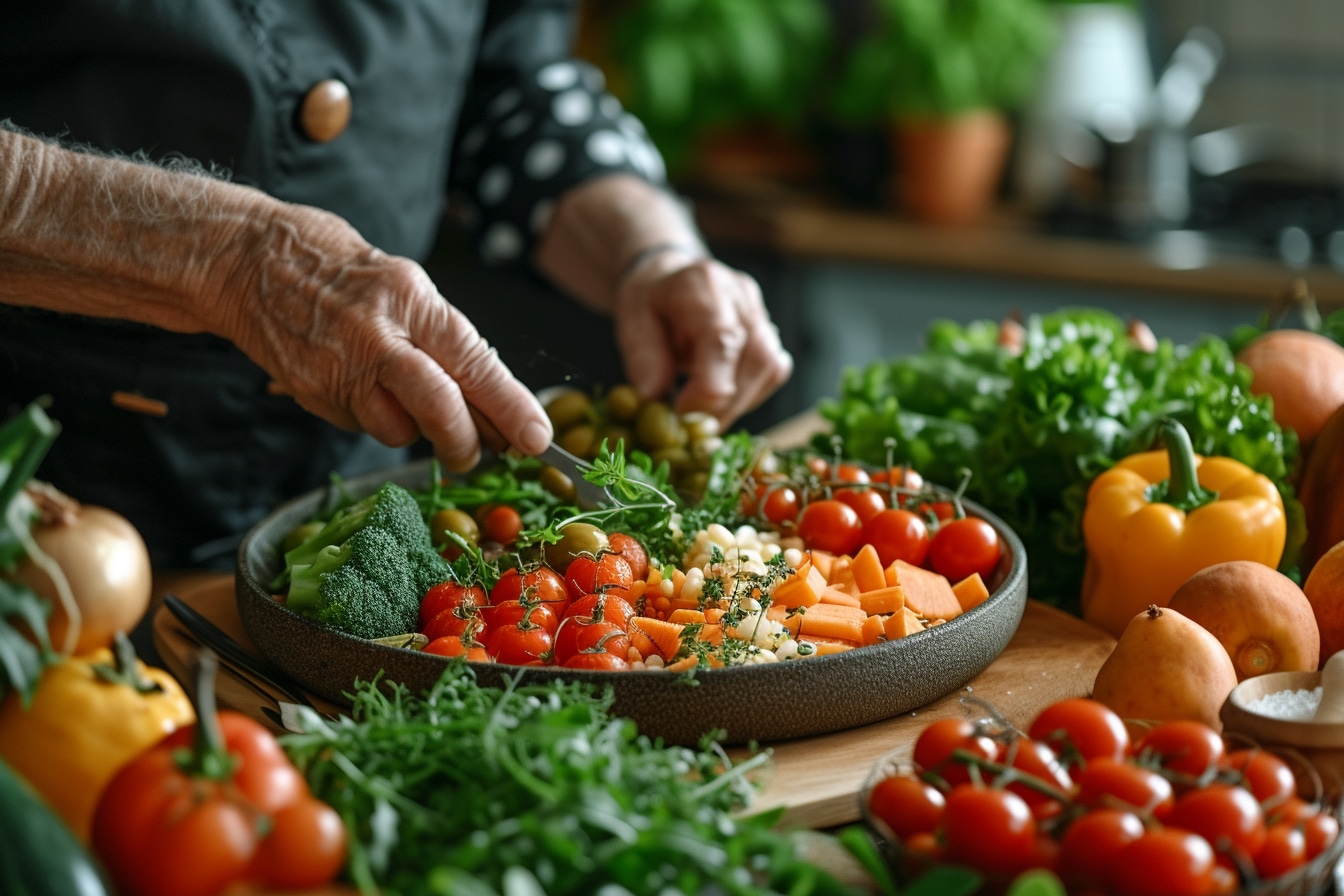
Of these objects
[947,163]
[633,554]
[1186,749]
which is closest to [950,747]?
[1186,749]

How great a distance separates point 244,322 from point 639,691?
63 cm

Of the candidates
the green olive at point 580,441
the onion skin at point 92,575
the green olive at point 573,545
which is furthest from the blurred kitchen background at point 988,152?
the onion skin at point 92,575

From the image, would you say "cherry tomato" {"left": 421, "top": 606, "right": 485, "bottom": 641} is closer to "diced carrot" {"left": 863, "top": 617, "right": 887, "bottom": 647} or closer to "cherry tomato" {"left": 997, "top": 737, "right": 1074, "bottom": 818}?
"diced carrot" {"left": 863, "top": 617, "right": 887, "bottom": 647}

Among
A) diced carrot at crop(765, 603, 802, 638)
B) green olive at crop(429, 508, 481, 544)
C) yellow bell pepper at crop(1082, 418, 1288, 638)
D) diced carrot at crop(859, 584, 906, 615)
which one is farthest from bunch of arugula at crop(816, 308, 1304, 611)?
green olive at crop(429, 508, 481, 544)

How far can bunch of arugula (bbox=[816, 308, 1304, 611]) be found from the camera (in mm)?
1497

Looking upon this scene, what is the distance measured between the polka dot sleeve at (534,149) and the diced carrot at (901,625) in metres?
1.11

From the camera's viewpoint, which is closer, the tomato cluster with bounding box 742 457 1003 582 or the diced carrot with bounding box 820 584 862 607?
the diced carrot with bounding box 820 584 862 607

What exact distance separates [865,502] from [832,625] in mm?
306

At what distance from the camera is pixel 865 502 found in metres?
1.47

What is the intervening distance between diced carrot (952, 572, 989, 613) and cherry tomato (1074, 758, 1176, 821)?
1.50 feet

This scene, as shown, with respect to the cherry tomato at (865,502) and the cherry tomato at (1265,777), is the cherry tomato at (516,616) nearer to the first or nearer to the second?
the cherry tomato at (865,502)

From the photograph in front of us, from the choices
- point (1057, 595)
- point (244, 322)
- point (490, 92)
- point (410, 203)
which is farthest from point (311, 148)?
point (1057, 595)

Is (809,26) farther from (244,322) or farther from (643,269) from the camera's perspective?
(244,322)

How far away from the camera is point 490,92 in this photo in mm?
2193
